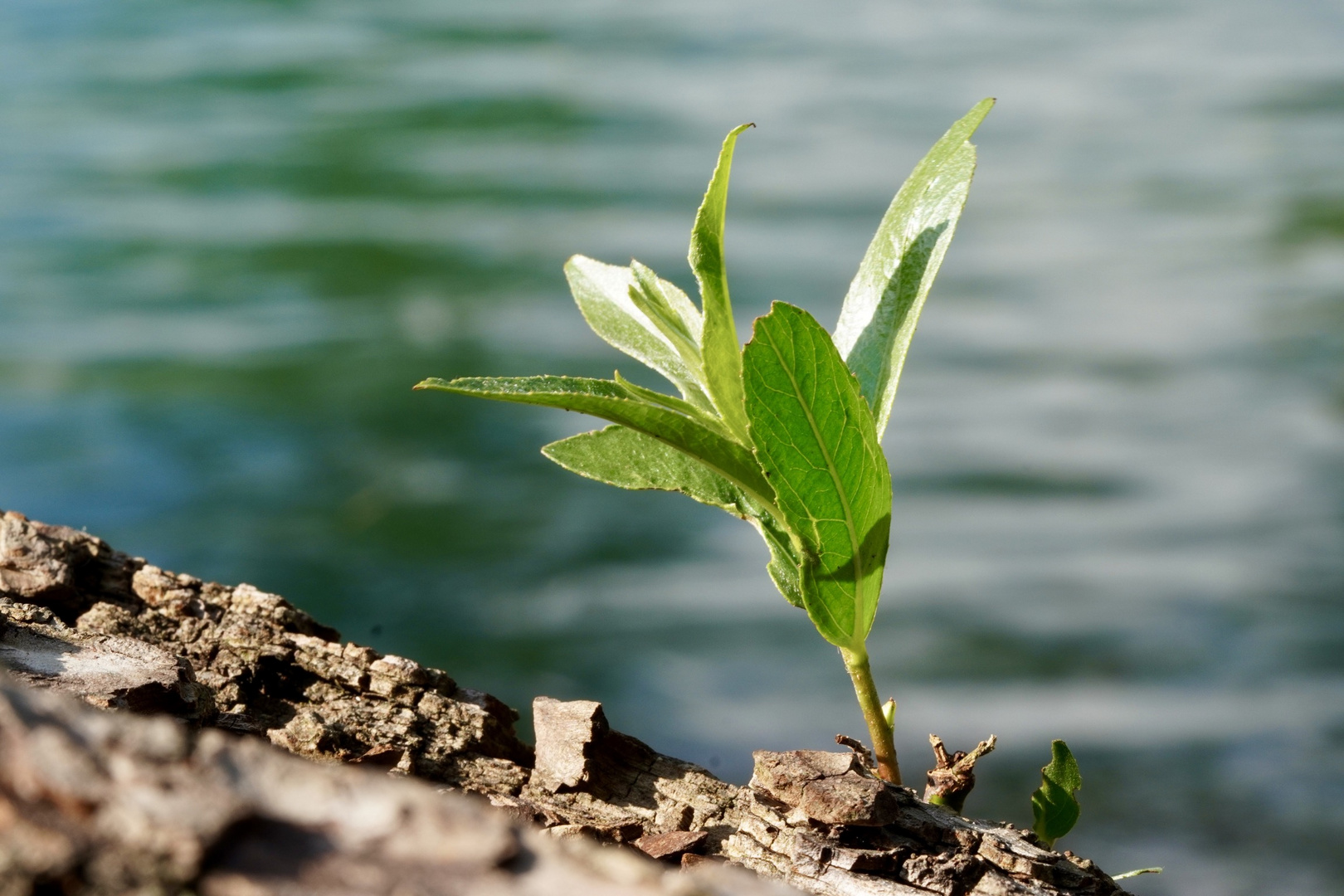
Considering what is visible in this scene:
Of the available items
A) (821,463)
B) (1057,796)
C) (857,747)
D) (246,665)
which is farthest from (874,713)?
(246,665)

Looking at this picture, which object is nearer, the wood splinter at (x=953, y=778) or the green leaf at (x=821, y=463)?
the green leaf at (x=821, y=463)

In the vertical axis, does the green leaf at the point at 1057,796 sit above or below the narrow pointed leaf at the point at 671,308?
below

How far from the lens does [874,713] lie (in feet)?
4.10

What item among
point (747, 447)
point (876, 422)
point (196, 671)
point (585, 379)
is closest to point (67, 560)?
point (196, 671)

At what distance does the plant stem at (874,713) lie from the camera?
1230mm

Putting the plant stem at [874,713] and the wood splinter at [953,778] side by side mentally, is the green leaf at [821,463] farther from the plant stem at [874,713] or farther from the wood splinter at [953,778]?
the wood splinter at [953,778]

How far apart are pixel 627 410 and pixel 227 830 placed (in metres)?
0.54

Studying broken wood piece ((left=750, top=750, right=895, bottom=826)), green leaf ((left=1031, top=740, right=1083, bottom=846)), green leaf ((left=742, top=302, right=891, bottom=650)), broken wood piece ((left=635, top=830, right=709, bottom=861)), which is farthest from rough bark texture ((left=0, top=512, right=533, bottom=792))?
green leaf ((left=1031, top=740, right=1083, bottom=846))

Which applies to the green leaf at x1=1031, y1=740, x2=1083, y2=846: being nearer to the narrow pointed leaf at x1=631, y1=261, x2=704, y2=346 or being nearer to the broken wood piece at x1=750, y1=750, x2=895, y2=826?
the broken wood piece at x1=750, y1=750, x2=895, y2=826

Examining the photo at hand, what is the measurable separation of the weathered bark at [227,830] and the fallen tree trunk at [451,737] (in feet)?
1.75

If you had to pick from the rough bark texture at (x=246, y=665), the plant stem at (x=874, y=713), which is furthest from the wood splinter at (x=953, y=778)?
the rough bark texture at (x=246, y=665)

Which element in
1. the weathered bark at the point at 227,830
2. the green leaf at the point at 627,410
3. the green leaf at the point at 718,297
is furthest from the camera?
the green leaf at the point at 718,297

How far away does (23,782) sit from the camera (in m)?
0.60

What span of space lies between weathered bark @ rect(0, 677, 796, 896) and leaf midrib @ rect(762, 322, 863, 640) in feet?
1.69
